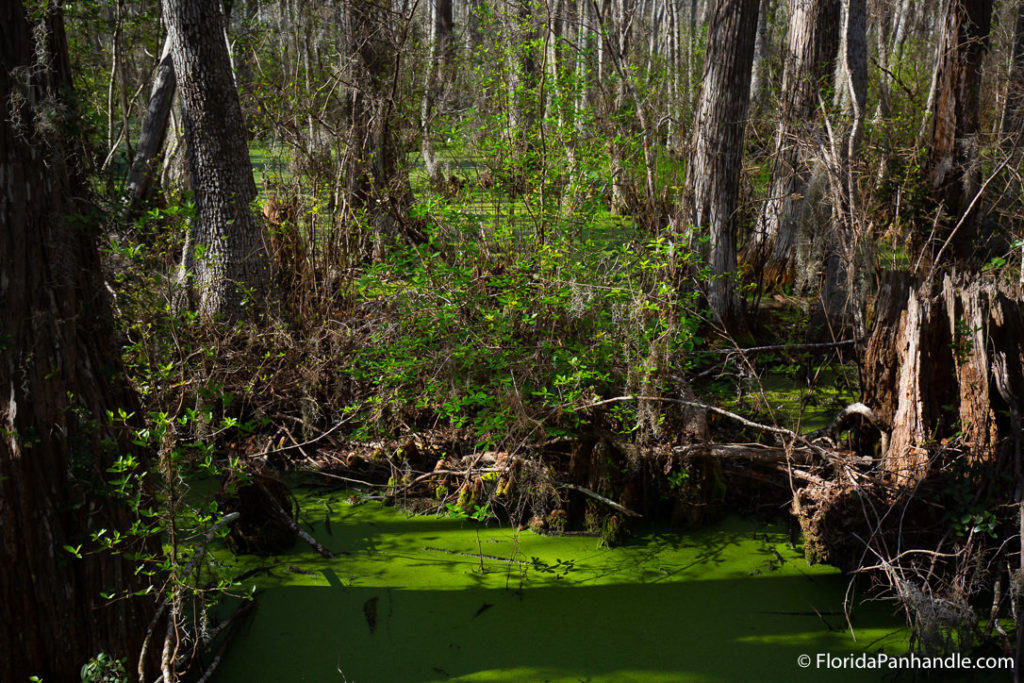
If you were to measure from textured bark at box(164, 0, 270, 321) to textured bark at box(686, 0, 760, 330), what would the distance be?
348cm

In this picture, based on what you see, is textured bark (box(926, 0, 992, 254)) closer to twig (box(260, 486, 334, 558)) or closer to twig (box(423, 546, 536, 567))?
twig (box(423, 546, 536, 567))

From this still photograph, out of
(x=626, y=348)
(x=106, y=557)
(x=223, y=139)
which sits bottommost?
(x=106, y=557)

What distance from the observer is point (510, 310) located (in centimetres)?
441

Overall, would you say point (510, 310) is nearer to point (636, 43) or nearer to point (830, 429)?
point (830, 429)

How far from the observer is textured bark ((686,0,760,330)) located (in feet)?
21.2

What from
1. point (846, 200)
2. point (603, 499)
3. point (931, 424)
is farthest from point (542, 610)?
point (846, 200)

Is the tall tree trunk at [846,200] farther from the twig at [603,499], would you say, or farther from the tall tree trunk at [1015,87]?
the twig at [603,499]

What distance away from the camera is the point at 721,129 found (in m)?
6.58

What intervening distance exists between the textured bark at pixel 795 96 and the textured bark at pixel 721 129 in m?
1.31

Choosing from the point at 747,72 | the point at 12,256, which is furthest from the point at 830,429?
the point at 12,256

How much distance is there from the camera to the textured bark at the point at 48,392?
8.60 feet

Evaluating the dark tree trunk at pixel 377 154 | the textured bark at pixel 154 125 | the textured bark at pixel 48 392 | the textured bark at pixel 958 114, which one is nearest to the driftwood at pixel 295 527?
the textured bark at pixel 48 392

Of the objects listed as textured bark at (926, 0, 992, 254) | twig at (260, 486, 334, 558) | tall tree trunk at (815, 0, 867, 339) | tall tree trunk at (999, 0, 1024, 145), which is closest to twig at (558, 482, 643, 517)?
twig at (260, 486, 334, 558)

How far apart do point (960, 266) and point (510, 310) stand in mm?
4078
